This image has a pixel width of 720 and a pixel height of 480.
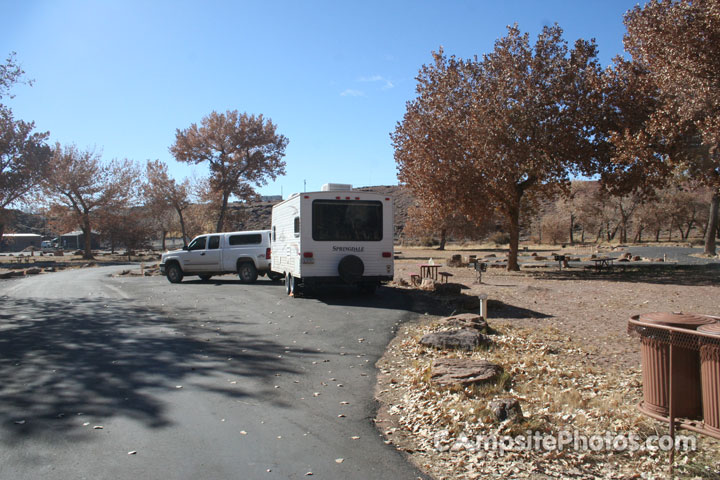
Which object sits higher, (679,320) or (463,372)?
(679,320)

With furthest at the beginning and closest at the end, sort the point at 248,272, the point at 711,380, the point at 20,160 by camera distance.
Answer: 1. the point at 20,160
2. the point at 248,272
3. the point at 711,380

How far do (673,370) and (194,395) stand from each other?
482cm

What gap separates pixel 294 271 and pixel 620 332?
8.23 m

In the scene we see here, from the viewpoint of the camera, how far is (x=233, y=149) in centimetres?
4822

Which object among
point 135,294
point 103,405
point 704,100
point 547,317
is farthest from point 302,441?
point 704,100

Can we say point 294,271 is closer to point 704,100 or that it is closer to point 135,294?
point 135,294

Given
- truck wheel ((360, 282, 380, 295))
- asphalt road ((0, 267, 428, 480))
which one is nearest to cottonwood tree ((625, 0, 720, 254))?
truck wheel ((360, 282, 380, 295))

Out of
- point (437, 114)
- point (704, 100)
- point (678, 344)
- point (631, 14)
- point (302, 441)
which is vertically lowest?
point (302, 441)

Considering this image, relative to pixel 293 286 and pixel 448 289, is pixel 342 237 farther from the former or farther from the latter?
pixel 448 289

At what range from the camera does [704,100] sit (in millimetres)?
14930

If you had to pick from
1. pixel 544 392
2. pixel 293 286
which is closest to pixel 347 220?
pixel 293 286

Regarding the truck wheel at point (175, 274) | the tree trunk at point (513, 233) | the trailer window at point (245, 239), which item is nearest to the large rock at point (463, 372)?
the trailer window at point (245, 239)

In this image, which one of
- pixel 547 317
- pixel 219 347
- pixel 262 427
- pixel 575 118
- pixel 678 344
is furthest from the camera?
pixel 575 118

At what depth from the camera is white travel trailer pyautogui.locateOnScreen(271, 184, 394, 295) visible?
13766 mm
